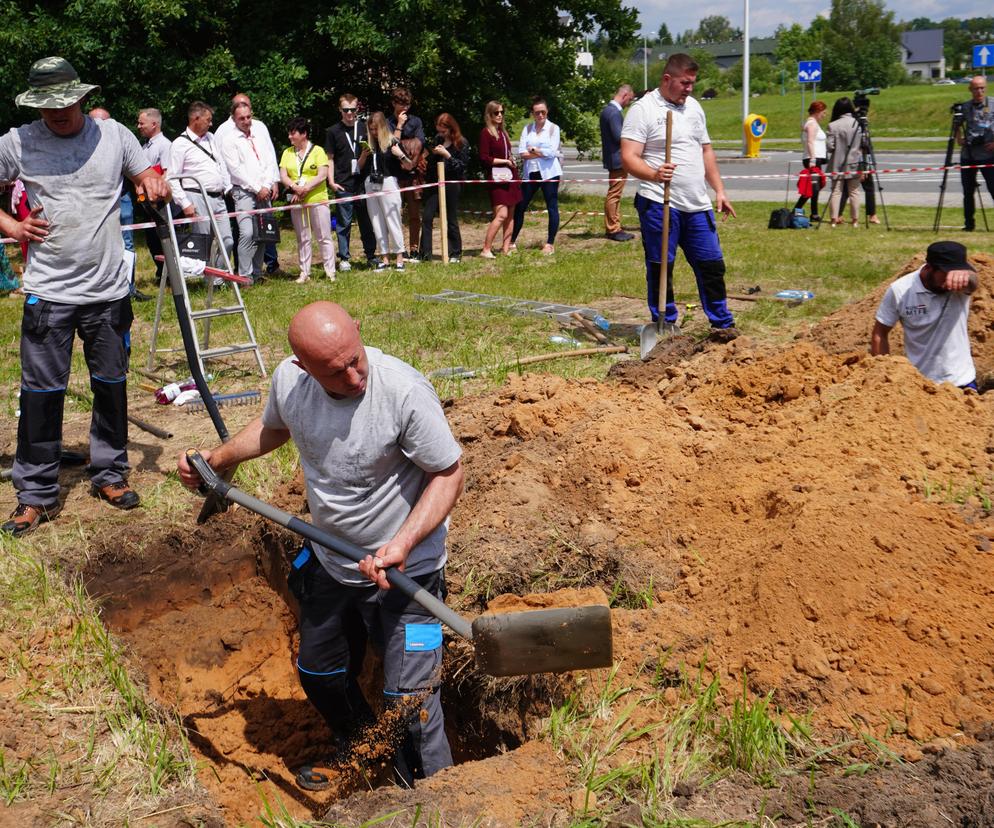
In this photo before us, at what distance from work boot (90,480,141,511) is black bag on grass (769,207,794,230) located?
11776 millimetres

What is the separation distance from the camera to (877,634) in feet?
13.1

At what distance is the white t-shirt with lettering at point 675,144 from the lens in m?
8.32

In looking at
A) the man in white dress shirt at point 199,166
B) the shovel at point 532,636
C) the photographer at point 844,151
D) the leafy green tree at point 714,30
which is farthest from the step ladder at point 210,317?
the leafy green tree at point 714,30

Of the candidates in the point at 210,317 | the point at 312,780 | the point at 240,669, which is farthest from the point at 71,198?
the point at 312,780

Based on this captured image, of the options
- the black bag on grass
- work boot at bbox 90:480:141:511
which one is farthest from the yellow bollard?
work boot at bbox 90:480:141:511

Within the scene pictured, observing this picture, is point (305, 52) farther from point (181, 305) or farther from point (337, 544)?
point (337, 544)

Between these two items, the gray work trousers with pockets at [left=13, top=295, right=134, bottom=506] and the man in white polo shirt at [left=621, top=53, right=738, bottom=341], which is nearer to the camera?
the gray work trousers with pockets at [left=13, top=295, right=134, bottom=506]

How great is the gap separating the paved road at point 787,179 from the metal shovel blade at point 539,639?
1452cm

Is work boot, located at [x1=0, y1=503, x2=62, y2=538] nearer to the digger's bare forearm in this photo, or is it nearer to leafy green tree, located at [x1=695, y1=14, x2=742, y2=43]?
the digger's bare forearm

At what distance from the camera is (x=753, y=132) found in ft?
94.0

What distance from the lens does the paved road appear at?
64.3 feet

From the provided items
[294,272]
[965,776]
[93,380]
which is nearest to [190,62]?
[294,272]

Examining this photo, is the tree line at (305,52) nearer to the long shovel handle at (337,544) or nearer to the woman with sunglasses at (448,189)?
the woman with sunglasses at (448,189)

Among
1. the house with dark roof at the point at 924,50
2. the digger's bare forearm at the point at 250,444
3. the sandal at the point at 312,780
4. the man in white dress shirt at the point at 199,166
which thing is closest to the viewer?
the digger's bare forearm at the point at 250,444
